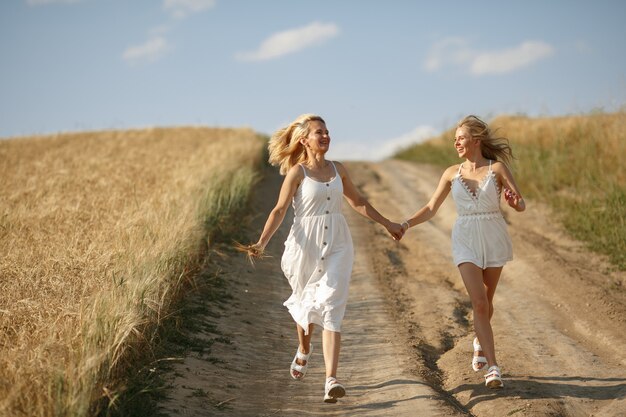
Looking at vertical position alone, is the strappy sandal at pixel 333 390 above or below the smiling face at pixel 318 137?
below

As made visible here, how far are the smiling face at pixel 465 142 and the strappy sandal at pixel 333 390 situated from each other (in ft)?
7.45

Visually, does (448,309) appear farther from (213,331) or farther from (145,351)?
(145,351)

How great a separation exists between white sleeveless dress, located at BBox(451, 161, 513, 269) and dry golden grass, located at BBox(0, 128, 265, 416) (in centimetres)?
257

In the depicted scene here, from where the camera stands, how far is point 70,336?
5250 mm

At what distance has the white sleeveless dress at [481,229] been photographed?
662 centimetres

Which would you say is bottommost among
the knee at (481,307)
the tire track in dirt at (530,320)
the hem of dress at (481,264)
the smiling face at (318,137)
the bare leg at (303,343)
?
the tire track in dirt at (530,320)

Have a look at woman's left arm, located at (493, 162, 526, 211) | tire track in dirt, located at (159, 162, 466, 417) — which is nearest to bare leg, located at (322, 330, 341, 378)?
tire track in dirt, located at (159, 162, 466, 417)

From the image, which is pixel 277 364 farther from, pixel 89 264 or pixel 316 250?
pixel 89 264

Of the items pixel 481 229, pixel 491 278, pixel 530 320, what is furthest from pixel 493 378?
pixel 530 320

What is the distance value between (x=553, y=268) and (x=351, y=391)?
5.12 metres

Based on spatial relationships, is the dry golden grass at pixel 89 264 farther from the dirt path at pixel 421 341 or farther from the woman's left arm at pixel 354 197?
the woman's left arm at pixel 354 197

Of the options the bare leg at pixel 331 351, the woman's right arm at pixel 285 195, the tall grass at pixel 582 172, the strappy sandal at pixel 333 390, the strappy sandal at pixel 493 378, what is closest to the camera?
the strappy sandal at pixel 333 390

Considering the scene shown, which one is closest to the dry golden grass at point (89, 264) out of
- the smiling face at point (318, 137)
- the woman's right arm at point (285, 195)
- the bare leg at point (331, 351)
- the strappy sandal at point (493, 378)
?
the woman's right arm at point (285, 195)

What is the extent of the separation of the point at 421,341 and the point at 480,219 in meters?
1.77
